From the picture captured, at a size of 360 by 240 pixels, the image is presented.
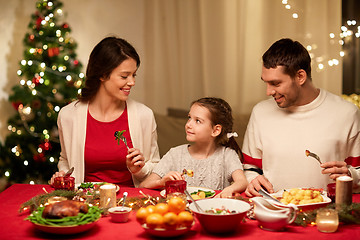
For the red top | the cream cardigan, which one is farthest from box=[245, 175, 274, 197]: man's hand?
the red top

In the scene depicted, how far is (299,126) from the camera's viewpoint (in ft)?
9.05

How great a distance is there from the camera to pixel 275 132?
Result: 2.80 metres

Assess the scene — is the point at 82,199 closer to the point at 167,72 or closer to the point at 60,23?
the point at 167,72

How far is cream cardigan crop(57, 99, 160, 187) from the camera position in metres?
3.00

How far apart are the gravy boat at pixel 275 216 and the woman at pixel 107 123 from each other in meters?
1.11

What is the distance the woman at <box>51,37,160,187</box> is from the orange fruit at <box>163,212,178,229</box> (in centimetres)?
109

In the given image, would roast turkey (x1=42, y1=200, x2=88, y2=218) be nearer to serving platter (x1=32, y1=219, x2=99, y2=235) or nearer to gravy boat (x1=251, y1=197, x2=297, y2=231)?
serving platter (x1=32, y1=219, x2=99, y2=235)

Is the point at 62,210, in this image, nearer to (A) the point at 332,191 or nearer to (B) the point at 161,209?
(B) the point at 161,209

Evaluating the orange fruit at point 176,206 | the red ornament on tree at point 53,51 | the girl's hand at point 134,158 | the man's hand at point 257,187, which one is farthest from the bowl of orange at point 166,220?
the red ornament on tree at point 53,51

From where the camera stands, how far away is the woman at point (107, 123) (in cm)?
301

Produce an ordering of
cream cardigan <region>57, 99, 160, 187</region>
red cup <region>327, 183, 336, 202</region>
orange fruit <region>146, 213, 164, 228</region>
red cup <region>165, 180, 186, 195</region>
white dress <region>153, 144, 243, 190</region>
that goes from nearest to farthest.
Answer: orange fruit <region>146, 213, 164, 228</region> → red cup <region>327, 183, 336, 202</region> → red cup <region>165, 180, 186, 195</region> → white dress <region>153, 144, 243, 190</region> → cream cardigan <region>57, 99, 160, 187</region>

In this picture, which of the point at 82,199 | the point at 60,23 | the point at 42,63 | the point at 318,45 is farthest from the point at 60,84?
the point at 82,199

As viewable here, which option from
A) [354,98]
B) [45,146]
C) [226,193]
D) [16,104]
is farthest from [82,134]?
[354,98]

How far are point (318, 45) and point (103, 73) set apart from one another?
2142 millimetres
